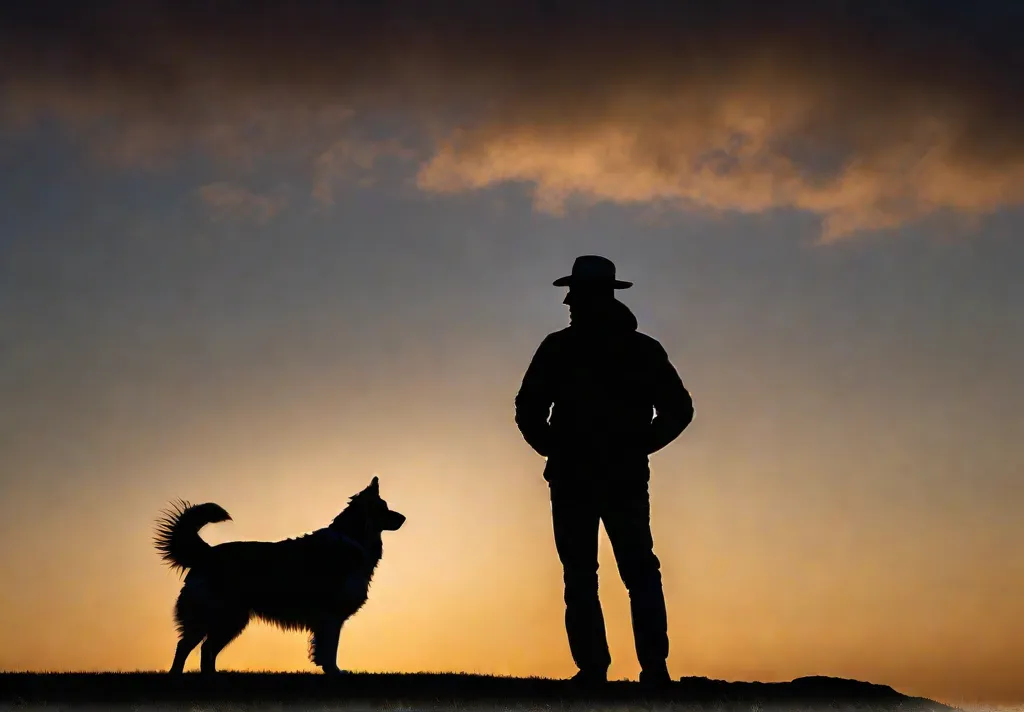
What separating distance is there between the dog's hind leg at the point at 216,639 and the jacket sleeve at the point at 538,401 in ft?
14.2

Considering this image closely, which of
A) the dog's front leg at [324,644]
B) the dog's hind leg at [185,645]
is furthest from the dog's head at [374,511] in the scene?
the dog's hind leg at [185,645]

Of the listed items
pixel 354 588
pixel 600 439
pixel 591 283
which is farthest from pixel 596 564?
pixel 354 588

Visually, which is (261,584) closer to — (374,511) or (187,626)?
(187,626)

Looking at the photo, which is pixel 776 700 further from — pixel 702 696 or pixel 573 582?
pixel 573 582

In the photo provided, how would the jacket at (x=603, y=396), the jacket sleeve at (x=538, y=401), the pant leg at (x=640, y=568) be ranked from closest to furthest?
1. the pant leg at (x=640, y=568)
2. the jacket at (x=603, y=396)
3. the jacket sleeve at (x=538, y=401)

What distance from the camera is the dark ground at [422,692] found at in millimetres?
6879

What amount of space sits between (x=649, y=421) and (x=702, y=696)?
2089 millimetres

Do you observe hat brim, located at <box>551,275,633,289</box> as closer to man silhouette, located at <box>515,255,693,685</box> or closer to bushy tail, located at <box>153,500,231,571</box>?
man silhouette, located at <box>515,255,693,685</box>

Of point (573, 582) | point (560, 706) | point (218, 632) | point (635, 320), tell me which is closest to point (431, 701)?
point (560, 706)

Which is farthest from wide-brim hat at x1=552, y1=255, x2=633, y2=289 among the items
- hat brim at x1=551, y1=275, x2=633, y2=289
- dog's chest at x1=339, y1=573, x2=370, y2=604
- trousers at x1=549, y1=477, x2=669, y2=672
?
dog's chest at x1=339, y1=573, x2=370, y2=604

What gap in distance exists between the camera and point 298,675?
9.18m

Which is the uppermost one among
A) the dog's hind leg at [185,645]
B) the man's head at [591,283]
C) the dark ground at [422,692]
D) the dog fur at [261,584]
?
the man's head at [591,283]

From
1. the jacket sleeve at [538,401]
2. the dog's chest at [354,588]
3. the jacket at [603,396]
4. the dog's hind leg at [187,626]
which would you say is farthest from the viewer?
the dog's chest at [354,588]

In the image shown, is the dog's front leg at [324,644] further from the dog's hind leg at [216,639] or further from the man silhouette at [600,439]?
the man silhouette at [600,439]
